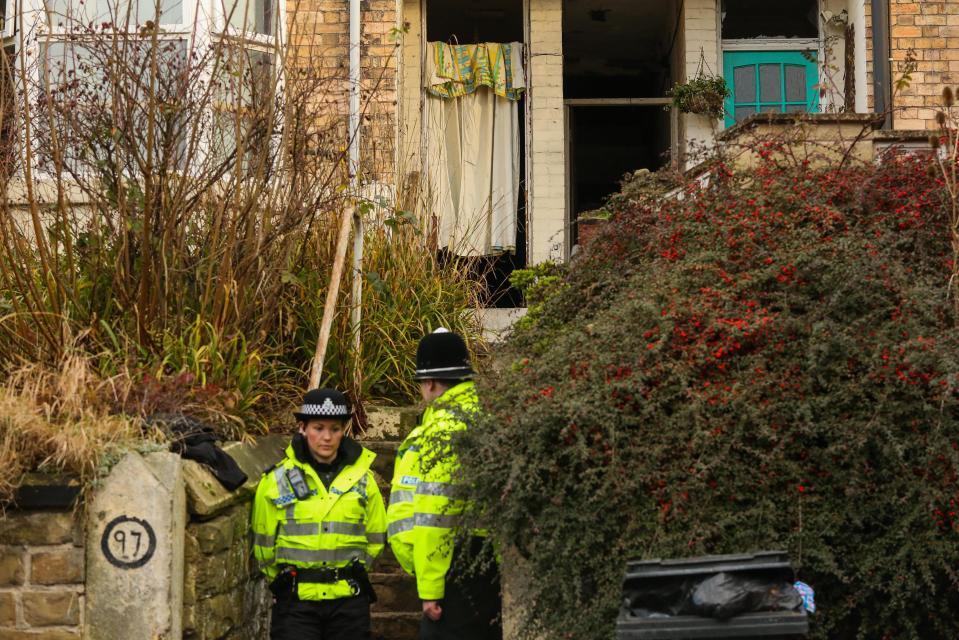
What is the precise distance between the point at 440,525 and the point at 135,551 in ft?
4.79

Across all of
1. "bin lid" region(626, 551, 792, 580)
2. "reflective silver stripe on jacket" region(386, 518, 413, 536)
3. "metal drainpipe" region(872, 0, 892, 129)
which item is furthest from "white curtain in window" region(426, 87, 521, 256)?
"bin lid" region(626, 551, 792, 580)

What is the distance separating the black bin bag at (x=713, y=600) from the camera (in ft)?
12.6

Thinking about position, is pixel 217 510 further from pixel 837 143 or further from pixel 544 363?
pixel 837 143

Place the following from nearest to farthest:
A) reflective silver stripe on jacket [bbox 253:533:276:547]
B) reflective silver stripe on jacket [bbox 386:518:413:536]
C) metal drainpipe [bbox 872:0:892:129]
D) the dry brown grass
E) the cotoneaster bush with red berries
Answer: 1. the cotoneaster bush with red berries
2. reflective silver stripe on jacket [bbox 386:518:413:536]
3. the dry brown grass
4. reflective silver stripe on jacket [bbox 253:533:276:547]
5. metal drainpipe [bbox 872:0:892:129]

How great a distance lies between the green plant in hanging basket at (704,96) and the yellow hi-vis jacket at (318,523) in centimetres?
627

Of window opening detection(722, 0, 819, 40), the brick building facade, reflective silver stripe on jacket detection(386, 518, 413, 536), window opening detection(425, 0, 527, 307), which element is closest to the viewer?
reflective silver stripe on jacket detection(386, 518, 413, 536)

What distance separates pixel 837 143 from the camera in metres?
6.29

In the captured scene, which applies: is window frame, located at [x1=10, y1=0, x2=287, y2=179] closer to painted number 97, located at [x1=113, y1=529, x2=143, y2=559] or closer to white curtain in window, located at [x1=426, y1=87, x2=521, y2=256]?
white curtain in window, located at [x1=426, y1=87, x2=521, y2=256]

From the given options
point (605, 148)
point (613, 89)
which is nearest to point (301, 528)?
point (613, 89)

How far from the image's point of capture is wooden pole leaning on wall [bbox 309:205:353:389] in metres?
6.98

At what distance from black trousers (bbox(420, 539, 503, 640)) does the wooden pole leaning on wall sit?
71.8 inches

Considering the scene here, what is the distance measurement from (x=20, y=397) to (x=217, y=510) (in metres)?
1.08

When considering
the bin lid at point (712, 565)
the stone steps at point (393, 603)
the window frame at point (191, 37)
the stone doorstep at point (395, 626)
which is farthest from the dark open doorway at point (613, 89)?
the bin lid at point (712, 565)

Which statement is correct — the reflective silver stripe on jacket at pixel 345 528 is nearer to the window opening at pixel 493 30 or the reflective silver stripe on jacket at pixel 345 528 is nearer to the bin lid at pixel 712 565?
the bin lid at pixel 712 565
